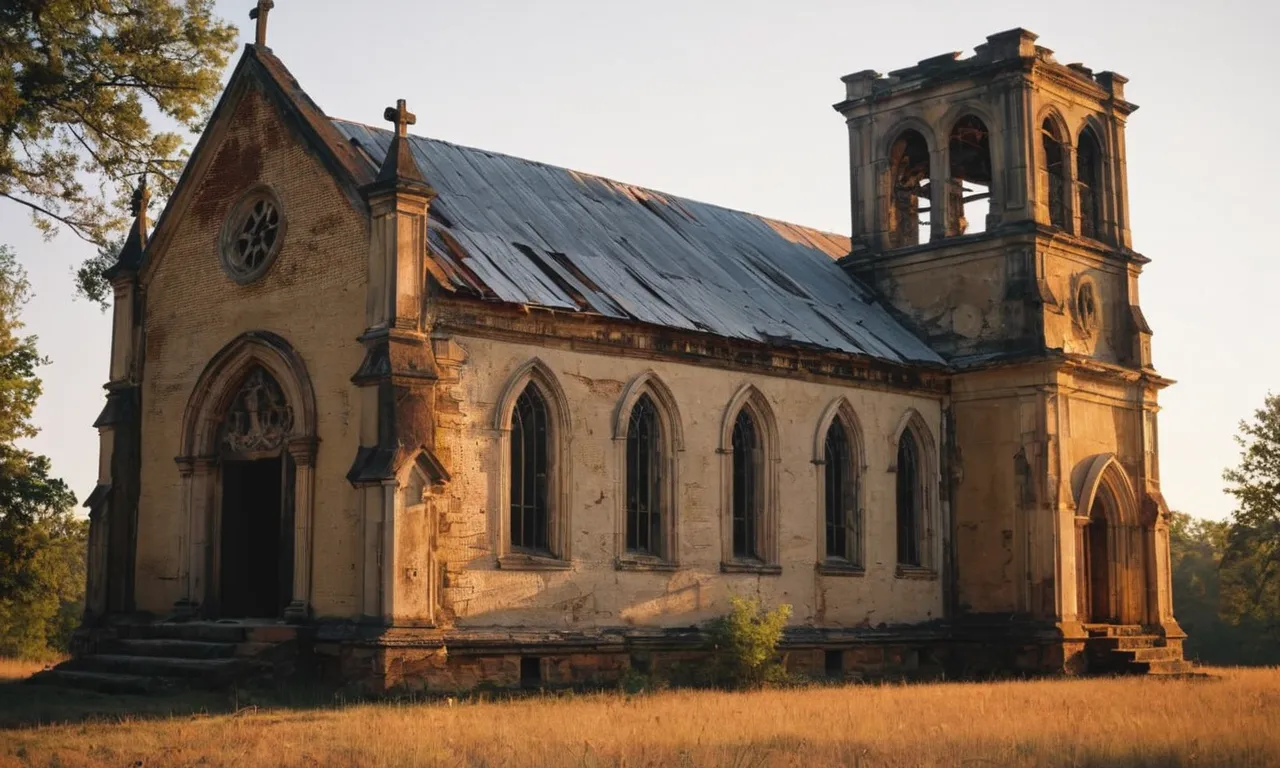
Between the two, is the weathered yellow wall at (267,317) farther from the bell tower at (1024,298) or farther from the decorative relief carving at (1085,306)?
the decorative relief carving at (1085,306)

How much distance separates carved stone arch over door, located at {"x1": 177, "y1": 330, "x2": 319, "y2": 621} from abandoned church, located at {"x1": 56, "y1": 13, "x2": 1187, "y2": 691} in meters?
0.06

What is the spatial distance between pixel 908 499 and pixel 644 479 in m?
6.90

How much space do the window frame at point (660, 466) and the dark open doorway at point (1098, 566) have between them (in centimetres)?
1054

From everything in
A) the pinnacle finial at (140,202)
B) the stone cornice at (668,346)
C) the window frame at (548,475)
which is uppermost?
the pinnacle finial at (140,202)

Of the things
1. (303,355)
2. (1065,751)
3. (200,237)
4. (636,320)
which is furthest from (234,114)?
(1065,751)

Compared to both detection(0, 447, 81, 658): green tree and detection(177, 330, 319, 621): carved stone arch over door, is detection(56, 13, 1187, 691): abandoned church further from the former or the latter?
detection(0, 447, 81, 658): green tree

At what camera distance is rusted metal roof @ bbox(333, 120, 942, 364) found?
24656mm

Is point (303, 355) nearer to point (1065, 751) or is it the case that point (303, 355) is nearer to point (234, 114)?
point (234, 114)

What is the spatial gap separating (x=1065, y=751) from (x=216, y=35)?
73.6 feet

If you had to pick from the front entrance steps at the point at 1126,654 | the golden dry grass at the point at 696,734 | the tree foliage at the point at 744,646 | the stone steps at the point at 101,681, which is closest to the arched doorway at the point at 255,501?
the stone steps at the point at 101,681

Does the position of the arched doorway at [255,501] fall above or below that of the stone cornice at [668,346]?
A: below

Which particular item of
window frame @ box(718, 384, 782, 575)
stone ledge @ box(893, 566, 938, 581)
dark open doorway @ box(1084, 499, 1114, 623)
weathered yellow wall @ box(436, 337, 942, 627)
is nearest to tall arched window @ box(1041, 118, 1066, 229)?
weathered yellow wall @ box(436, 337, 942, 627)

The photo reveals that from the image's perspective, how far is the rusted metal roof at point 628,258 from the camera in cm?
2466

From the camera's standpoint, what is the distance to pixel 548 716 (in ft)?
61.8
